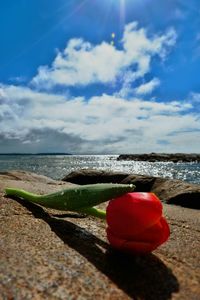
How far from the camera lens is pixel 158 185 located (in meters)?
8.55

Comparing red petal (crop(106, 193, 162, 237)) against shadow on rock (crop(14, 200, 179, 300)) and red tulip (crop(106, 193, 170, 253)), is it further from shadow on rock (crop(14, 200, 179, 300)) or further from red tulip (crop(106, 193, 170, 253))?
shadow on rock (crop(14, 200, 179, 300))

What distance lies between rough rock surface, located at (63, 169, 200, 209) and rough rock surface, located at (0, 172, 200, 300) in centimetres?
373

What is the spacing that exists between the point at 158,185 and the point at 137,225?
6805 mm

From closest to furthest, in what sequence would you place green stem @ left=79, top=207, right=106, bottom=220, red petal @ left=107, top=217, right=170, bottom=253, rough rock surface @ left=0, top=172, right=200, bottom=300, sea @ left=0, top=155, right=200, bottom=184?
rough rock surface @ left=0, top=172, right=200, bottom=300 → red petal @ left=107, top=217, right=170, bottom=253 → green stem @ left=79, top=207, right=106, bottom=220 → sea @ left=0, top=155, right=200, bottom=184

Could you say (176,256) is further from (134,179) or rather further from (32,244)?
(134,179)

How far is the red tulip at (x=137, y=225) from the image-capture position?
6.15 feet

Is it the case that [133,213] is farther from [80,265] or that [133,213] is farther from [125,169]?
[125,169]

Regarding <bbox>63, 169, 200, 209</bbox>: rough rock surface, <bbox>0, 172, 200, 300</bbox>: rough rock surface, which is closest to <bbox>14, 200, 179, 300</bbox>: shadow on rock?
<bbox>0, 172, 200, 300</bbox>: rough rock surface

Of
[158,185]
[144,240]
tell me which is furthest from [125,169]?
[144,240]

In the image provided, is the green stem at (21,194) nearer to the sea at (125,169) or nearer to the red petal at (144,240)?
the red petal at (144,240)

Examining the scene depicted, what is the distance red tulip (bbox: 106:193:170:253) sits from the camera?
1876 mm

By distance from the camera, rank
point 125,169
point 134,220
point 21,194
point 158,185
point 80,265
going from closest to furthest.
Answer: point 80,265, point 134,220, point 21,194, point 158,185, point 125,169

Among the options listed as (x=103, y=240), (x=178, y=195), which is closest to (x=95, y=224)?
(x=103, y=240)

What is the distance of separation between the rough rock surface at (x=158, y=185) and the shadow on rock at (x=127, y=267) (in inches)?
158
